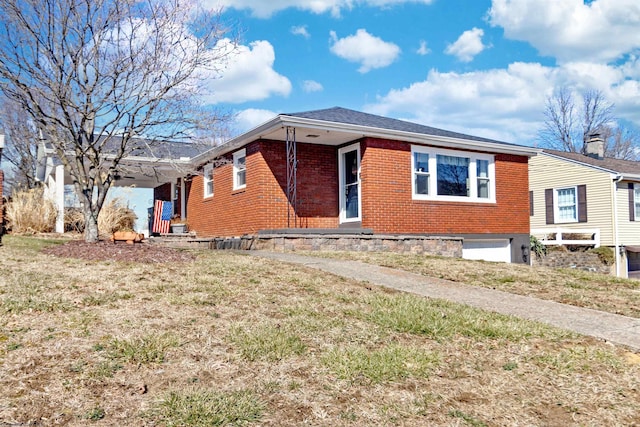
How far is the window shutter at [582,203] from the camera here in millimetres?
21328

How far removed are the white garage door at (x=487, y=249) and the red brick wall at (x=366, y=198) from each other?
485 millimetres

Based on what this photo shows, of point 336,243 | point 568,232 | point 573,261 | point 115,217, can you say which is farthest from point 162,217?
point 568,232

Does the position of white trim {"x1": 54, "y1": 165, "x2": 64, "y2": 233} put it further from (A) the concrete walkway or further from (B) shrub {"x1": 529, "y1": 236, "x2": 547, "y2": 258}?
(B) shrub {"x1": 529, "y1": 236, "x2": 547, "y2": 258}

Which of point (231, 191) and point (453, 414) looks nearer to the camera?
point (453, 414)

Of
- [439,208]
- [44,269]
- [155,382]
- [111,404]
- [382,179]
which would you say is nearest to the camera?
[111,404]

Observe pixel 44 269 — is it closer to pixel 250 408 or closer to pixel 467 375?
pixel 250 408

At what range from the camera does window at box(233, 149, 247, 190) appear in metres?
15.0

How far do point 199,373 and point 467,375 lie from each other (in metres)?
1.87

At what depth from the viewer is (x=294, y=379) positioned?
11.4ft

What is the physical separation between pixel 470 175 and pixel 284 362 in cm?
1300

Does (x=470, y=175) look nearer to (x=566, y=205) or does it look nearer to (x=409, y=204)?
(x=409, y=204)

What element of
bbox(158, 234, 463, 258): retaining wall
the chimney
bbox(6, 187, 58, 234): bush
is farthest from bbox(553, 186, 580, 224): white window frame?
bbox(6, 187, 58, 234): bush

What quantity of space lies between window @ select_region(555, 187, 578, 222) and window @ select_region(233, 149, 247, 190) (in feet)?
47.2

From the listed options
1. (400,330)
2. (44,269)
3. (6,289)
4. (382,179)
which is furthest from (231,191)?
(400,330)
